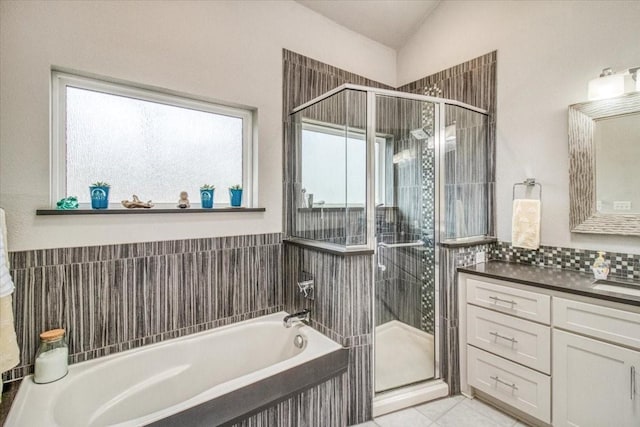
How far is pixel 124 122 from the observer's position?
6.14ft

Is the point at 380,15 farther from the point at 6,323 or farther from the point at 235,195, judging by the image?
the point at 6,323

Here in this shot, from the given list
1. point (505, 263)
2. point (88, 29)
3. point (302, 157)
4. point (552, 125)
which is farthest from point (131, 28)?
point (505, 263)

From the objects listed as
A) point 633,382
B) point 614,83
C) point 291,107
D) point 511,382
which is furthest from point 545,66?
point 511,382

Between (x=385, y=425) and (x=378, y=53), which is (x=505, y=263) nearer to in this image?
(x=385, y=425)

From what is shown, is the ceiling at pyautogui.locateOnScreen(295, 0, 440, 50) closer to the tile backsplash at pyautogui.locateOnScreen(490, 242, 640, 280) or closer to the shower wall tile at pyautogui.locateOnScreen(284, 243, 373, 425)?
the shower wall tile at pyautogui.locateOnScreen(284, 243, 373, 425)

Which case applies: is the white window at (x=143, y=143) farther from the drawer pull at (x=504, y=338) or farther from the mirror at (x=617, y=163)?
the mirror at (x=617, y=163)

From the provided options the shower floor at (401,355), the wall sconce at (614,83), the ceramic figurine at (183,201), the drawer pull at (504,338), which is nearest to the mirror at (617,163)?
the wall sconce at (614,83)

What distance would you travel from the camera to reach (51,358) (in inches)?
58.0

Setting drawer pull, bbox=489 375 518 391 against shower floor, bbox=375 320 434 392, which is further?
shower floor, bbox=375 320 434 392

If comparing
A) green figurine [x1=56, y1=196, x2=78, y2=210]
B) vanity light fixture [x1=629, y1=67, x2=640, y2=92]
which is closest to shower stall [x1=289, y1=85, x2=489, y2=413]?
vanity light fixture [x1=629, y1=67, x2=640, y2=92]

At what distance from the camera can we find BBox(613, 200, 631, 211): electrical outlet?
1.83 metres

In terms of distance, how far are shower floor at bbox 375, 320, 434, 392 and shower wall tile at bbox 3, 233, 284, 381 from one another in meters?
0.91

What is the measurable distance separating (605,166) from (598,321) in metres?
1.01

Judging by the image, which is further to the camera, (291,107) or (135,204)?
(291,107)
